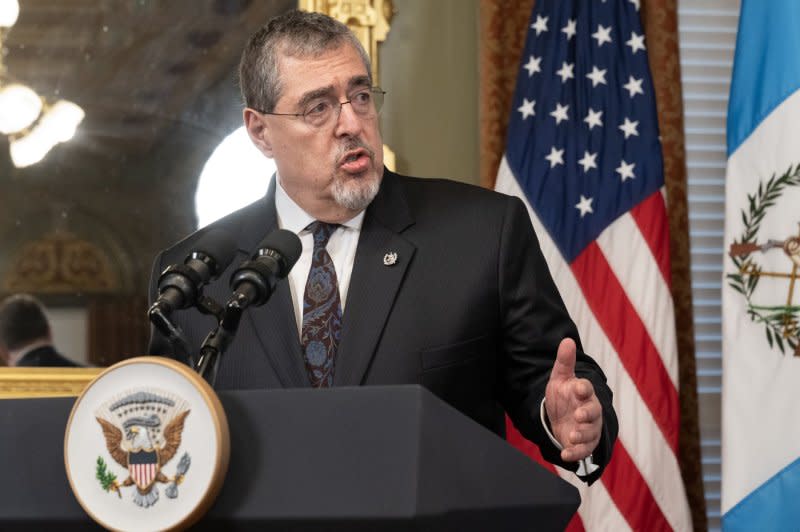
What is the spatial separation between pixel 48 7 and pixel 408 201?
2.02m

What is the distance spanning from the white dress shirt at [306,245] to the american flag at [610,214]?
5.09ft

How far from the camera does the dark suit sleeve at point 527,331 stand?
240cm

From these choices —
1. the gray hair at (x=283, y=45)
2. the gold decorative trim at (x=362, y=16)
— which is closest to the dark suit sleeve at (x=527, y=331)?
the gray hair at (x=283, y=45)

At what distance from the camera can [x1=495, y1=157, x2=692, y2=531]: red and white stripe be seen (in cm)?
388

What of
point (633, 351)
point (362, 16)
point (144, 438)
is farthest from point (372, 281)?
point (362, 16)

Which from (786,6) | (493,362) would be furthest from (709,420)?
(493,362)

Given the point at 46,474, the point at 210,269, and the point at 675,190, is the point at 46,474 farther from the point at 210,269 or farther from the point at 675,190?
the point at 675,190

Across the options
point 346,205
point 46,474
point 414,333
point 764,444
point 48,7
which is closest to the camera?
point 46,474

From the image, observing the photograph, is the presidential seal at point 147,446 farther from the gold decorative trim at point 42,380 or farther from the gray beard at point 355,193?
the gold decorative trim at point 42,380

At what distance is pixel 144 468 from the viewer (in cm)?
146

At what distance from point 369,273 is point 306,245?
0.81 feet

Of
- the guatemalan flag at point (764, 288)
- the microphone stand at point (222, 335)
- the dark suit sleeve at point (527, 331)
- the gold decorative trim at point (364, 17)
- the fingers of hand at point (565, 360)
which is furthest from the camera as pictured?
the gold decorative trim at point (364, 17)

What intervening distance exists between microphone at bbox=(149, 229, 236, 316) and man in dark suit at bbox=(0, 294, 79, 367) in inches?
91.8

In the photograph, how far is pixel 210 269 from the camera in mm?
1702
